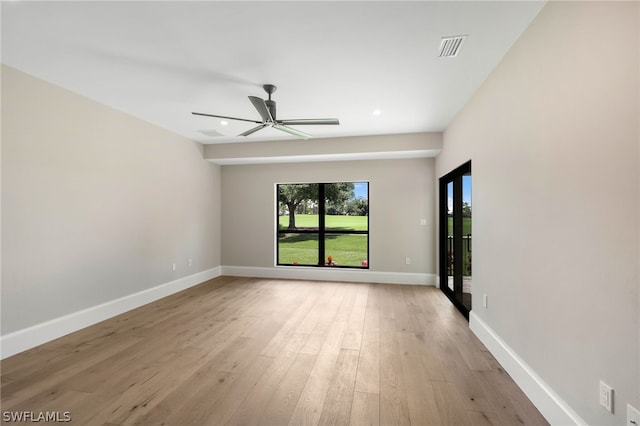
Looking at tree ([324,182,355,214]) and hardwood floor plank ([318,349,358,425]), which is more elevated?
tree ([324,182,355,214])

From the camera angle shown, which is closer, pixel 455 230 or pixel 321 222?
pixel 455 230

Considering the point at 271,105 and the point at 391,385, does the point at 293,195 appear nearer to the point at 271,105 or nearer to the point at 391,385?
the point at 271,105

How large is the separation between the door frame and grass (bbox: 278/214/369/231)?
1.46m

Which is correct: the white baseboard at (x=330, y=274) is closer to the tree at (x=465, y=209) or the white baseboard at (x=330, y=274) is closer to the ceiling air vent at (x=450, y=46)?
the tree at (x=465, y=209)

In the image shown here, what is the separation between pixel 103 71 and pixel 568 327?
4.17 m

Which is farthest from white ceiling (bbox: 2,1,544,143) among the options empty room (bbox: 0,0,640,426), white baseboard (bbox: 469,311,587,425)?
white baseboard (bbox: 469,311,587,425)

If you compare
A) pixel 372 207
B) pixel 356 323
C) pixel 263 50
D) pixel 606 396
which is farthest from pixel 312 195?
pixel 606 396

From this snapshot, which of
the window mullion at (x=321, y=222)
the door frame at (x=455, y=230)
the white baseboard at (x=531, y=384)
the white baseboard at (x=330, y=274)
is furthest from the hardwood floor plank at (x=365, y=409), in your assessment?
the window mullion at (x=321, y=222)

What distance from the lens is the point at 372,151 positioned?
480 cm

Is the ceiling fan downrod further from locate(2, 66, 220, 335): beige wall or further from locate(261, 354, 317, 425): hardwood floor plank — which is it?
locate(261, 354, 317, 425): hardwood floor plank

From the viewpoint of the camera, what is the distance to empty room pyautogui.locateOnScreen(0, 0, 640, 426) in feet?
4.72

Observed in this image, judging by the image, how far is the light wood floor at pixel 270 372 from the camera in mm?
1791

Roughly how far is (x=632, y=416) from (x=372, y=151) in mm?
4138

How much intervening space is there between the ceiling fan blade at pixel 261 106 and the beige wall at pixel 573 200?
218 centimetres
